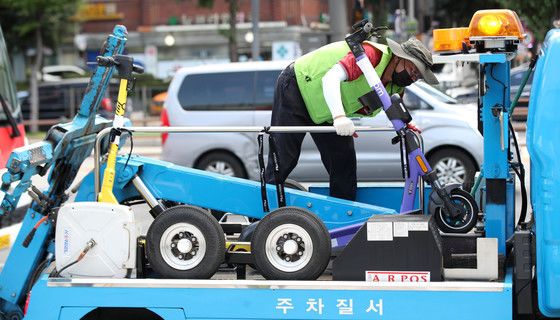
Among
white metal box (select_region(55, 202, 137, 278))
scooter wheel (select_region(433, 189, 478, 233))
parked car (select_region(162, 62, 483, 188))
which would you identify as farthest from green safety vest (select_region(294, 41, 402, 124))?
parked car (select_region(162, 62, 483, 188))

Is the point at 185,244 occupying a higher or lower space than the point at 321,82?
lower

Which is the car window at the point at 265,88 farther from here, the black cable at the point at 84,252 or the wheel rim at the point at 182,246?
the black cable at the point at 84,252

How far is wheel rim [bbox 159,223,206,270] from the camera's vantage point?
206 inches

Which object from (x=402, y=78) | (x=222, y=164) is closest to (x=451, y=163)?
(x=222, y=164)

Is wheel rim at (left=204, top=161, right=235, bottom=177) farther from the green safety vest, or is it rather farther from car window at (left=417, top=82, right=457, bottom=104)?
the green safety vest

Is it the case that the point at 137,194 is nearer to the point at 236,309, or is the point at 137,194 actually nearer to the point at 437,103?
the point at 236,309

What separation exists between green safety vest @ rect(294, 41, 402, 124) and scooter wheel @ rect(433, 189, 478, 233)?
786 millimetres

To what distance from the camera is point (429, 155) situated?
1402 centimetres

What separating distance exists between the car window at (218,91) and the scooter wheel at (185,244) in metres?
9.31

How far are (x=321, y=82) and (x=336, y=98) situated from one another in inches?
18.5

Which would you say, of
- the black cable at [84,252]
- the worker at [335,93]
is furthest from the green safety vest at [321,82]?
the black cable at [84,252]

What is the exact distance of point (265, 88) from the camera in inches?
567

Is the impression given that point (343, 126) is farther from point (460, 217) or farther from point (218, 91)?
point (218, 91)

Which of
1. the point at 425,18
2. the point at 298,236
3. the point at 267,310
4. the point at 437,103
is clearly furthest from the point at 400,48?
the point at 425,18
